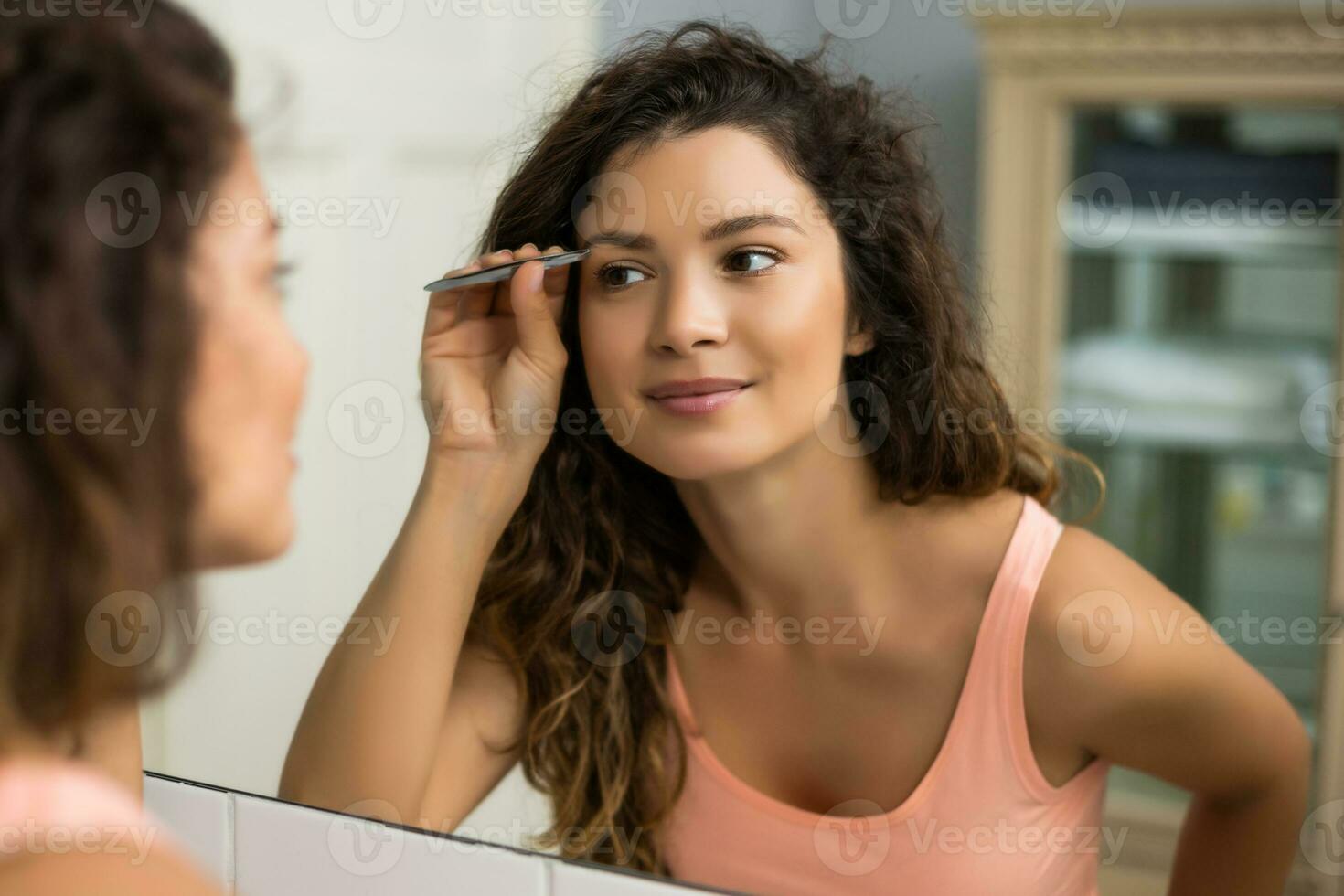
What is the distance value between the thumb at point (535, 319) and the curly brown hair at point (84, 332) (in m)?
0.17

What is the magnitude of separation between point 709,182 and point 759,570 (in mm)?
185

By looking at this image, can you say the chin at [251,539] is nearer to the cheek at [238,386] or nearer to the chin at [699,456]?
the cheek at [238,386]

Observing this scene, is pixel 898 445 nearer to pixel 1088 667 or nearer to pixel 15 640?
pixel 1088 667

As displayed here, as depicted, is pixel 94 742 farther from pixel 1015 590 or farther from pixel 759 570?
pixel 1015 590

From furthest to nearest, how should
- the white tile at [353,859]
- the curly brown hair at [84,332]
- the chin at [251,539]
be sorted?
1. the white tile at [353,859]
2. the chin at [251,539]
3. the curly brown hair at [84,332]

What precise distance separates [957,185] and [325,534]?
1.22 feet

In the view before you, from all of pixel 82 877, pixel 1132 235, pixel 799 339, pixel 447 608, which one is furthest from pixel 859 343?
pixel 82 877

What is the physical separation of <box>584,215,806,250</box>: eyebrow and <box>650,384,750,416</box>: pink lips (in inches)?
2.6

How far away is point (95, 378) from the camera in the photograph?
0.36 m

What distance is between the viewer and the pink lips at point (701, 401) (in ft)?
1.65

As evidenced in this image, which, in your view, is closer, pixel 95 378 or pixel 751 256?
pixel 95 378

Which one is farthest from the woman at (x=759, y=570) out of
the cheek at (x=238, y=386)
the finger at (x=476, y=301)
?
the cheek at (x=238, y=386)

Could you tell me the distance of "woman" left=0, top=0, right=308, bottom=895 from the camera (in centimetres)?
36

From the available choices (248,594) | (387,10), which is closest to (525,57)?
(387,10)
